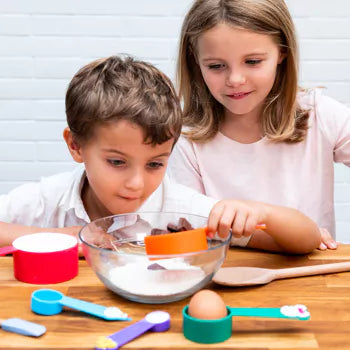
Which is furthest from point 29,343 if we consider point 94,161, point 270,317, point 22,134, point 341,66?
point 341,66

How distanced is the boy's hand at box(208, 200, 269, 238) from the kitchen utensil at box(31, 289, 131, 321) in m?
0.24

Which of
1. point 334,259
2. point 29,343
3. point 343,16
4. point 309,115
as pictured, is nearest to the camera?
point 29,343

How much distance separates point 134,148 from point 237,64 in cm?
51

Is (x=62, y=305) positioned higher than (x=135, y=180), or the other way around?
(x=135, y=180)

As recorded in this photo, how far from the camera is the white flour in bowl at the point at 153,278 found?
2.90 ft

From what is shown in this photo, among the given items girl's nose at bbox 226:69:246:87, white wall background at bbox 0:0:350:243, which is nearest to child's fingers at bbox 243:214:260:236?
girl's nose at bbox 226:69:246:87

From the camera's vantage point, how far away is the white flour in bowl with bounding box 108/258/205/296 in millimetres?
885

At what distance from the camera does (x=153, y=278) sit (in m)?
0.89

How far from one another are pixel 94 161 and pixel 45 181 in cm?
26

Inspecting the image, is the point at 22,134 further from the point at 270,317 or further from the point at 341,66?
the point at 270,317

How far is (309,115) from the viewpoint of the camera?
1.76 meters

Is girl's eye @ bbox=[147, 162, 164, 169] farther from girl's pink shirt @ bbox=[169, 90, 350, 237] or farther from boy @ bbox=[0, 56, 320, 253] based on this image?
girl's pink shirt @ bbox=[169, 90, 350, 237]

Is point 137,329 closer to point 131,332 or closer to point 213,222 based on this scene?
point 131,332

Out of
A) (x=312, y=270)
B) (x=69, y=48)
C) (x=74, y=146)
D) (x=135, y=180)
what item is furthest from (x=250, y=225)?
(x=69, y=48)
